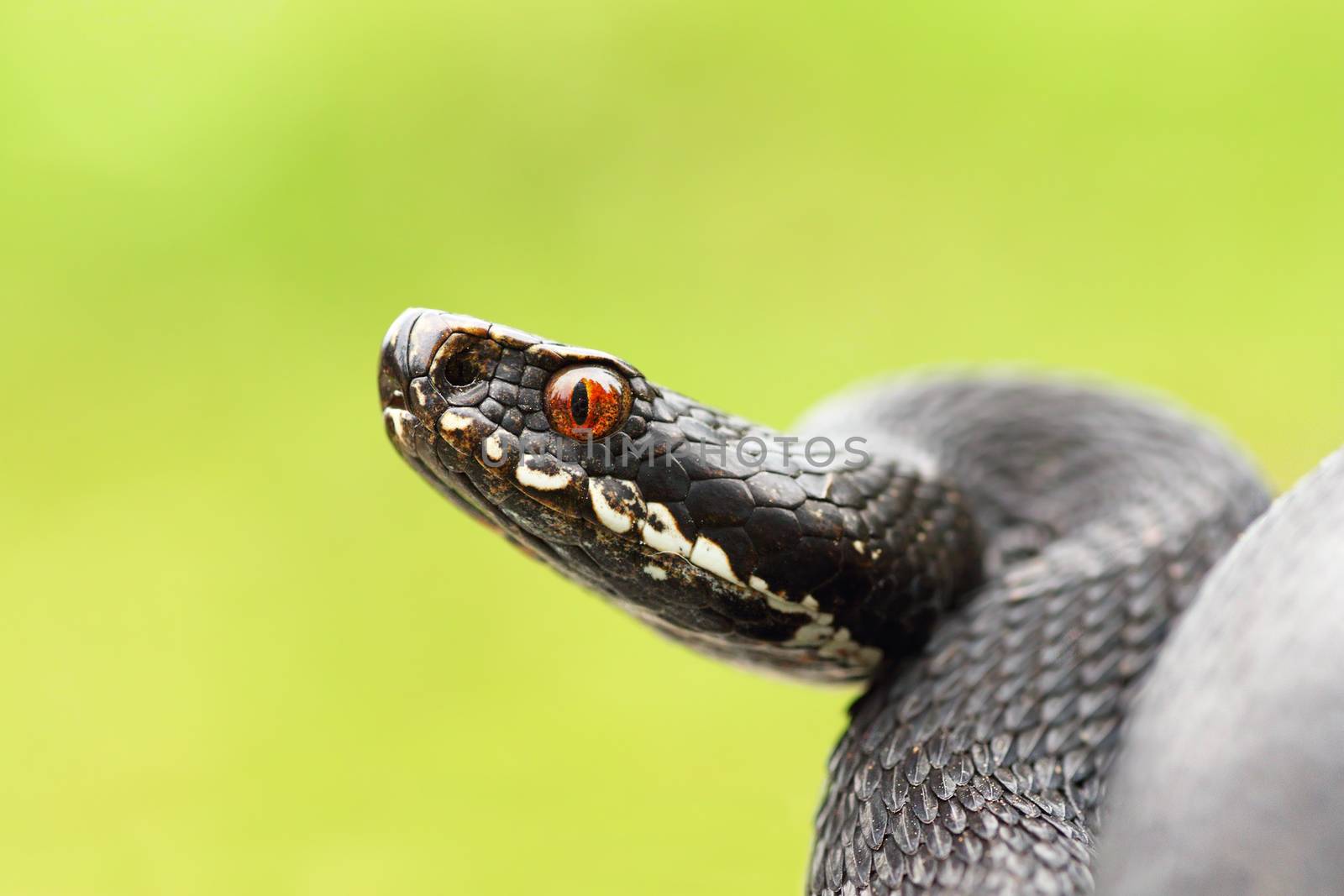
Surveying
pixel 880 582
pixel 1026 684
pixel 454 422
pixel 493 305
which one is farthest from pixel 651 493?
pixel 493 305

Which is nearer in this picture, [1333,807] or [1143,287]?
[1333,807]

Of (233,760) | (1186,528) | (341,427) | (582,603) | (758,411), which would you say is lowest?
(233,760)

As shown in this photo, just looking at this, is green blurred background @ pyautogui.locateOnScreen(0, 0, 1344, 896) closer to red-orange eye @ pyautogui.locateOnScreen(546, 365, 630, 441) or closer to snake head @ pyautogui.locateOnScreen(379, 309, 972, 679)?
snake head @ pyautogui.locateOnScreen(379, 309, 972, 679)

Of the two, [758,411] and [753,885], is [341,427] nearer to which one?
[758,411]

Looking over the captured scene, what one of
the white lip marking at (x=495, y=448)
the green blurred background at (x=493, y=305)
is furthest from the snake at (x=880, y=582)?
the green blurred background at (x=493, y=305)

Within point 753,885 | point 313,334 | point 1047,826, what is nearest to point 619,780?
point 753,885

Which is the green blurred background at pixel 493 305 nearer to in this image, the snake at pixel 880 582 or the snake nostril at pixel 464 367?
the snake at pixel 880 582

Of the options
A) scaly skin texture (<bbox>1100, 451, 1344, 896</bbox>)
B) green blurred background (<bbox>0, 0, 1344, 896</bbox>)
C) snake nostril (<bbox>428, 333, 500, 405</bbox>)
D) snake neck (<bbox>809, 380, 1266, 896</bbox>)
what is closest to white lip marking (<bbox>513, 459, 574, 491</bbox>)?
snake nostril (<bbox>428, 333, 500, 405</bbox>)
